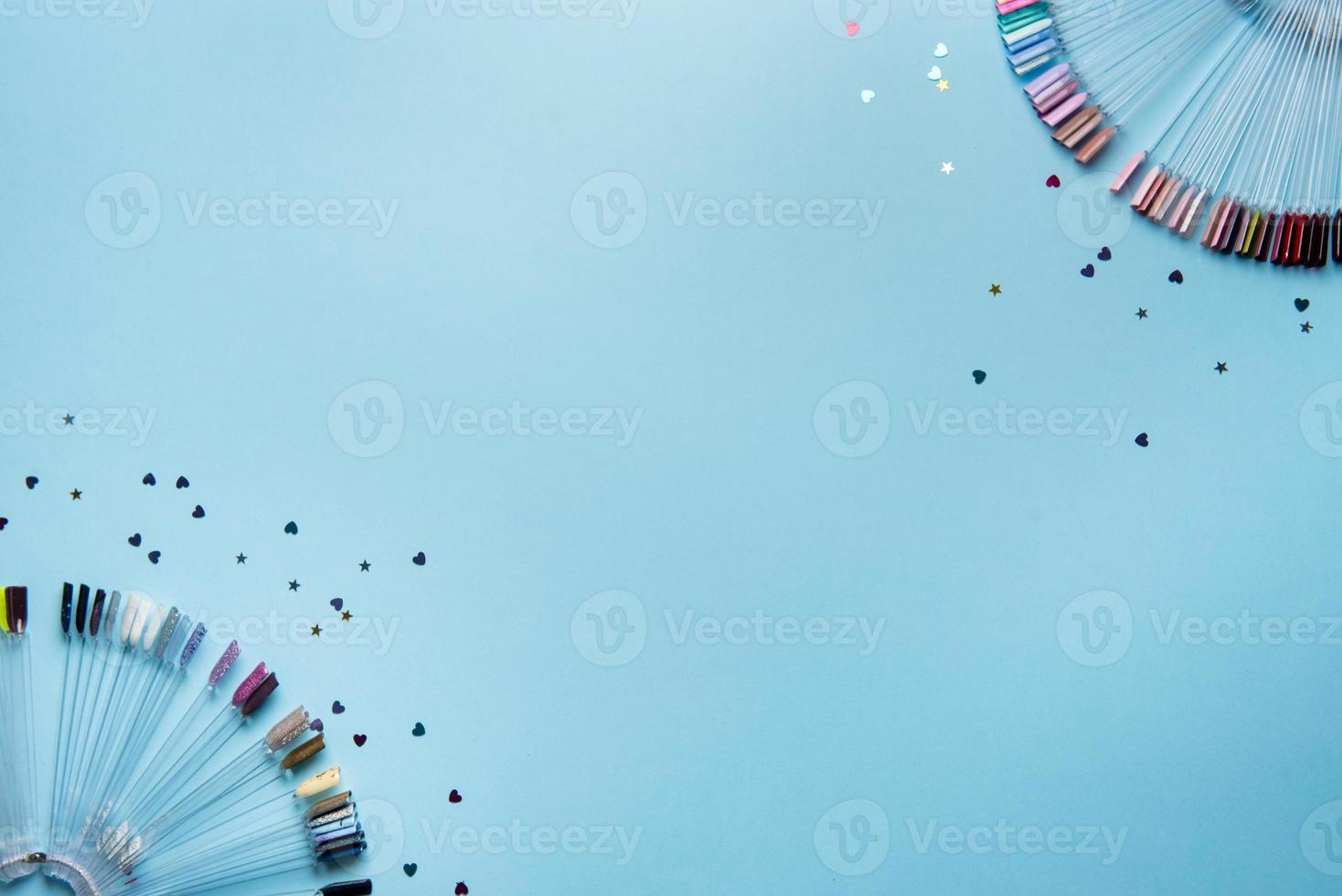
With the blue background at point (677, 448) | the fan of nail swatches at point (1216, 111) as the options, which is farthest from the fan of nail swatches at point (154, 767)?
the fan of nail swatches at point (1216, 111)

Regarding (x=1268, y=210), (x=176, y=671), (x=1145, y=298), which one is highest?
(x=1268, y=210)

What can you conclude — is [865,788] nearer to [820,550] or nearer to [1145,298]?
[820,550]

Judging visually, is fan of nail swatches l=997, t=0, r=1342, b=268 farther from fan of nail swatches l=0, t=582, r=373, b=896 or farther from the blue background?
fan of nail swatches l=0, t=582, r=373, b=896

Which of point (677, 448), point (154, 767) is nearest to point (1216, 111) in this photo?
point (677, 448)

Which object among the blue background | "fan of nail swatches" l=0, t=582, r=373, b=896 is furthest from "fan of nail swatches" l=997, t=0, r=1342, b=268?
"fan of nail swatches" l=0, t=582, r=373, b=896

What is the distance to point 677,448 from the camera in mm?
1638

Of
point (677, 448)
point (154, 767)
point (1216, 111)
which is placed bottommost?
point (154, 767)

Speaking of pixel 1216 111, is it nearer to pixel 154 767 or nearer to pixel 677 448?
pixel 677 448

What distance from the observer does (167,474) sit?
1.61 m

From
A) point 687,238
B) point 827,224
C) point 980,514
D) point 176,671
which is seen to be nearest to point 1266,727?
point 980,514

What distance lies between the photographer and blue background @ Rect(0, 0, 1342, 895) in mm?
1614

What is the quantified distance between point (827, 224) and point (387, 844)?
1.00 m

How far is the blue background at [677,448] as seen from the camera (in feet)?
5.30

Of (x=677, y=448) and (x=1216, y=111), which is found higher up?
(x=1216, y=111)
